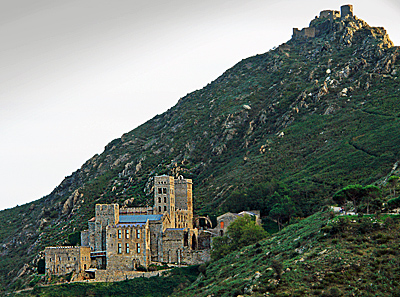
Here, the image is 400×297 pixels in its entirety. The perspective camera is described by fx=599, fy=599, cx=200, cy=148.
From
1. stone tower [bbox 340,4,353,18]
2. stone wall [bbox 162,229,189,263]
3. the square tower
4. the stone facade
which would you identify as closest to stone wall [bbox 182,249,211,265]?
stone wall [bbox 162,229,189,263]

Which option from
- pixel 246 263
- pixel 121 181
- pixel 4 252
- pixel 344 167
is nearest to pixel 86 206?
pixel 121 181

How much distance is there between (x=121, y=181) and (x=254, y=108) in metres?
38.9

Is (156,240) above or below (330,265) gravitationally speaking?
above

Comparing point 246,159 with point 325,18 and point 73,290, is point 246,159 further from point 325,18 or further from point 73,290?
point 325,18

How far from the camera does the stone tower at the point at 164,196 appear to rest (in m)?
88.2

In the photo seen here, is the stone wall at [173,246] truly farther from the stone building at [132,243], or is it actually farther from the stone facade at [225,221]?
the stone facade at [225,221]

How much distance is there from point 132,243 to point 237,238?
544 inches

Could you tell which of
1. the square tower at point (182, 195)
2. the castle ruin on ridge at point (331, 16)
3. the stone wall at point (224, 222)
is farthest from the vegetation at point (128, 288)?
the castle ruin on ridge at point (331, 16)

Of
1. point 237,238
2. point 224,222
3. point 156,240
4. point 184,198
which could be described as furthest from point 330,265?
point 184,198

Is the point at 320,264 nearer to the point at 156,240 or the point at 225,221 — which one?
the point at 156,240

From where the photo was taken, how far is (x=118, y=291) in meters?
73.4

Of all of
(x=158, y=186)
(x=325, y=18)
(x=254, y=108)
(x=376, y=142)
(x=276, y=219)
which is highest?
(x=325, y=18)

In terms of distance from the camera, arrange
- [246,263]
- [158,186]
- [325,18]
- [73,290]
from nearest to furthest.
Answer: [246,263] → [73,290] → [158,186] → [325,18]

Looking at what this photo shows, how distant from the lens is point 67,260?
76750 millimetres
